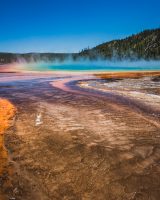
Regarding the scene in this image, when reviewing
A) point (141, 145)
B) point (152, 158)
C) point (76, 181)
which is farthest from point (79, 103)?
point (76, 181)

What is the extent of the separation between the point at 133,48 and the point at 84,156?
119350 millimetres

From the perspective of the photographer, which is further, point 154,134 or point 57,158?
point 154,134

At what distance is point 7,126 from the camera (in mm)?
8344

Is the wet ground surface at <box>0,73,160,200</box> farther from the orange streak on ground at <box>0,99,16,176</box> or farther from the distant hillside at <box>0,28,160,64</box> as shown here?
the distant hillside at <box>0,28,160,64</box>

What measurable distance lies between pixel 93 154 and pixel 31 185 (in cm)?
184

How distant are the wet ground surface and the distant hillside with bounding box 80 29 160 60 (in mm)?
101245

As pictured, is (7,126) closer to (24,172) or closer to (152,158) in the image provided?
(24,172)

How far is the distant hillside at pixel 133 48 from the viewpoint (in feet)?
368

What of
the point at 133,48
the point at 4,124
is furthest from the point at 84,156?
the point at 133,48

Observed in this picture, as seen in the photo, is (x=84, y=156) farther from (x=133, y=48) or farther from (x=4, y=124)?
(x=133, y=48)

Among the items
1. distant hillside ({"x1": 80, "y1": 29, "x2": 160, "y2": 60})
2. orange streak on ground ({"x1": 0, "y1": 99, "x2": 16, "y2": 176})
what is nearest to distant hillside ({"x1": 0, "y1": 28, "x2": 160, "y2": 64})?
distant hillside ({"x1": 80, "y1": 29, "x2": 160, "y2": 60})

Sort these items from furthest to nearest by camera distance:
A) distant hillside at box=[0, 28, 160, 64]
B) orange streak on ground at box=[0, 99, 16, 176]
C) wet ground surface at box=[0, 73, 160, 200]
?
distant hillside at box=[0, 28, 160, 64], orange streak on ground at box=[0, 99, 16, 176], wet ground surface at box=[0, 73, 160, 200]

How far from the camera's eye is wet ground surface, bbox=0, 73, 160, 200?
15.0 feet

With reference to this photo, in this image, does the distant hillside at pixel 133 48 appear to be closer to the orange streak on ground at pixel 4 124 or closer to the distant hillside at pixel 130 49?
the distant hillside at pixel 130 49
